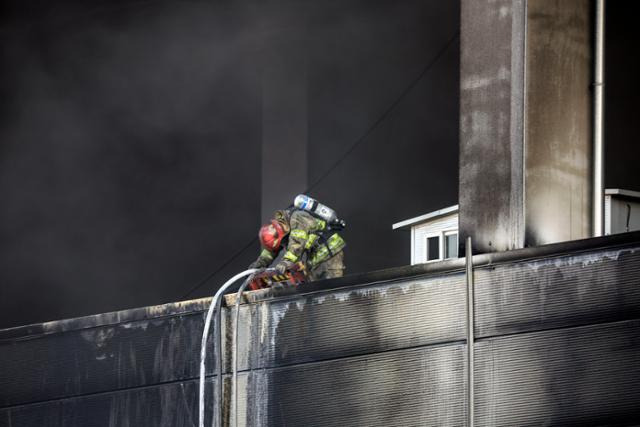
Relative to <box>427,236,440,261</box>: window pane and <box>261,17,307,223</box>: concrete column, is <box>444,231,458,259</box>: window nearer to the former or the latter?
<box>427,236,440,261</box>: window pane

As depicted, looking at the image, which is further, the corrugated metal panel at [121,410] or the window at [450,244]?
the window at [450,244]

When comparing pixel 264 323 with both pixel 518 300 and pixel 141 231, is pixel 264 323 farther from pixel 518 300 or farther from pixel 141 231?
pixel 141 231

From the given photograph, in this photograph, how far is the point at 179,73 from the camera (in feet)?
55.8

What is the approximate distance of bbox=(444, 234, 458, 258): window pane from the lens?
1146cm

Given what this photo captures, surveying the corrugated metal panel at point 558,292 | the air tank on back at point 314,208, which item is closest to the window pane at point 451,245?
the air tank on back at point 314,208

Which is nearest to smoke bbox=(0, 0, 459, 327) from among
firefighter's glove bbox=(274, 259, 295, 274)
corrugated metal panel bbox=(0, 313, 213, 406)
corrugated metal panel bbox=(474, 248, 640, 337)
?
firefighter's glove bbox=(274, 259, 295, 274)

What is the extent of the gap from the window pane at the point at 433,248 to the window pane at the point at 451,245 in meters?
0.13

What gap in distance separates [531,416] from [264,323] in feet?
7.50

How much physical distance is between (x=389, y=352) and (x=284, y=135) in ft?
28.8

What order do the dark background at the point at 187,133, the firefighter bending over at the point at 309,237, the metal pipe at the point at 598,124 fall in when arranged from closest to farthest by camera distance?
the metal pipe at the point at 598,124 → the firefighter bending over at the point at 309,237 → the dark background at the point at 187,133

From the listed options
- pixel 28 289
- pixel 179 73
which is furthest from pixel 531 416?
pixel 28 289

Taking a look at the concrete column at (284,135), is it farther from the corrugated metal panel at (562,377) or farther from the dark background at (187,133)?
the corrugated metal panel at (562,377)

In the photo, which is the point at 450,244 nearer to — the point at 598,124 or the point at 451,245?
the point at 451,245

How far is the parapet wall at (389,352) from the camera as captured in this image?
269 inches
